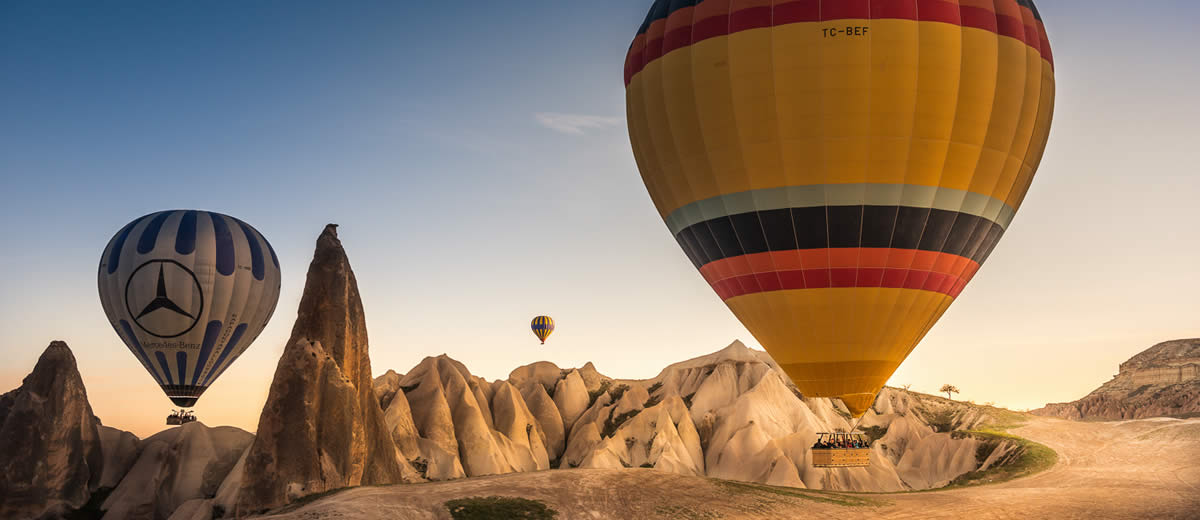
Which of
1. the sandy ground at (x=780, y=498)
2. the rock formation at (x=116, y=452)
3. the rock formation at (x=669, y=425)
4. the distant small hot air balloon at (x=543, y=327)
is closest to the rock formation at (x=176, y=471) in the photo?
the rock formation at (x=116, y=452)

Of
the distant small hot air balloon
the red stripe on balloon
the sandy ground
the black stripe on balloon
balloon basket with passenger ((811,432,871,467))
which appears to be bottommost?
the sandy ground

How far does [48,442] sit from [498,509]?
38.3 meters

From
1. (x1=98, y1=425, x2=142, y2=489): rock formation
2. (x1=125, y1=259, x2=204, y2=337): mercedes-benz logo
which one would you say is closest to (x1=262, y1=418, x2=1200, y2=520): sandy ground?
(x1=125, y1=259, x2=204, y2=337): mercedes-benz logo

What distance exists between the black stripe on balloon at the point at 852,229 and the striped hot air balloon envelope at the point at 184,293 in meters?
34.6

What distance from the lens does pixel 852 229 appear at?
34.2 metres

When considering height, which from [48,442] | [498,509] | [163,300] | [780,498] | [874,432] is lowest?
[780,498]

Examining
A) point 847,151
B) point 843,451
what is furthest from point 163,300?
point 847,151

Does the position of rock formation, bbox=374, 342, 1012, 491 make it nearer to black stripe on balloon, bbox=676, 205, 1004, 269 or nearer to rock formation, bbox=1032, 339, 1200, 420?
black stripe on balloon, bbox=676, 205, 1004, 269

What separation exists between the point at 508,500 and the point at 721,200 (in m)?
14.0

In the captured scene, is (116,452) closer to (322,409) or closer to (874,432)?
(322,409)

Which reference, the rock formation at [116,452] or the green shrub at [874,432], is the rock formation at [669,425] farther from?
the rock formation at [116,452]

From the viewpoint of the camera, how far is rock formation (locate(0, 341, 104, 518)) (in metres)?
53.0

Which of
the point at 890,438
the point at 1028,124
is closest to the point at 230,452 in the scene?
the point at 1028,124

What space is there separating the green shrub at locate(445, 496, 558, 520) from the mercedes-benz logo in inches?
1266
